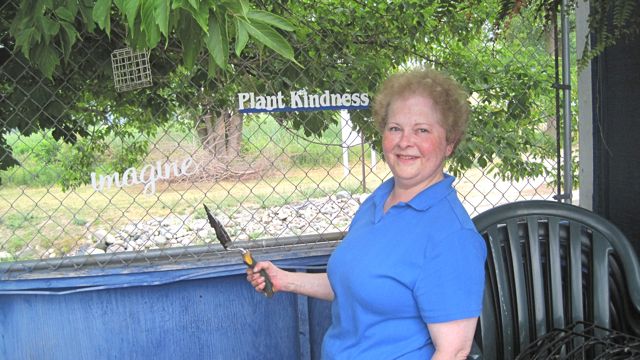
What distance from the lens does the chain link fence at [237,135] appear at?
2225mm

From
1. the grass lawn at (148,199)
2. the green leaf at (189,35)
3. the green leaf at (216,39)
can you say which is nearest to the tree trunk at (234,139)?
the grass lawn at (148,199)

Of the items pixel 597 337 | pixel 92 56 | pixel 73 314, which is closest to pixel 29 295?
pixel 73 314

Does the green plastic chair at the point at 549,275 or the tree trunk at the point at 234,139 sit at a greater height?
the tree trunk at the point at 234,139

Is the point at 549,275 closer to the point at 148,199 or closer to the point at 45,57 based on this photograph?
the point at 148,199

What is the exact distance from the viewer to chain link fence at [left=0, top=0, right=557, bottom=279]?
7.30 ft

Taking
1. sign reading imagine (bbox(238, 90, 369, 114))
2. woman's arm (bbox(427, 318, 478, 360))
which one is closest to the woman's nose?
woman's arm (bbox(427, 318, 478, 360))

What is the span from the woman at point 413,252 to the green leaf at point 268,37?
60 cm

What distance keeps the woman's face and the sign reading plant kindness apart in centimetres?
65

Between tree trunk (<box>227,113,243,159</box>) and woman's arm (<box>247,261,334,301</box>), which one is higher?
tree trunk (<box>227,113,243,159</box>)

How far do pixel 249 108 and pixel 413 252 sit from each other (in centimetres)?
96

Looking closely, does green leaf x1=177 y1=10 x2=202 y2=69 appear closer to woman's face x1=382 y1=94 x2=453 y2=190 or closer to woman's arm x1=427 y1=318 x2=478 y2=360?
woman's face x1=382 y1=94 x2=453 y2=190

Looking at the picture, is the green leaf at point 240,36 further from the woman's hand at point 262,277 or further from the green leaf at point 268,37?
the woman's hand at point 262,277

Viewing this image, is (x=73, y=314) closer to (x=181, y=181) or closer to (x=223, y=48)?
(x=181, y=181)

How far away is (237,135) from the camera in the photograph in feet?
7.52
